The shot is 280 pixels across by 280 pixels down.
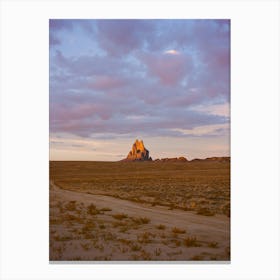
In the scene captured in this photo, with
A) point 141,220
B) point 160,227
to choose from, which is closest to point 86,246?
point 160,227

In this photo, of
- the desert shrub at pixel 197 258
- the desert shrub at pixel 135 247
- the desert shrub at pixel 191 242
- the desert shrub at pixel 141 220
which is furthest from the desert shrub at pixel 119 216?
the desert shrub at pixel 197 258

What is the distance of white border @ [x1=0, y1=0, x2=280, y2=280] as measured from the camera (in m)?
5.92

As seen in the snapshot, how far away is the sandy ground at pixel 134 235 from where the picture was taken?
5.79 metres

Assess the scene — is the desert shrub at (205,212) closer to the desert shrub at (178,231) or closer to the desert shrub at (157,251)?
the desert shrub at (178,231)

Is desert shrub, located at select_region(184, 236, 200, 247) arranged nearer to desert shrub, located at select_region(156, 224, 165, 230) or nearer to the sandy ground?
the sandy ground

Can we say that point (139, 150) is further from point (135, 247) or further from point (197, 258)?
point (197, 258)

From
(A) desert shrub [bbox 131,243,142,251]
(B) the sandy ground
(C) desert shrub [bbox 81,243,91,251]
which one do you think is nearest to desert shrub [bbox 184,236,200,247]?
Answer: (B) the sandy ground

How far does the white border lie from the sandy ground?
0.70ft
